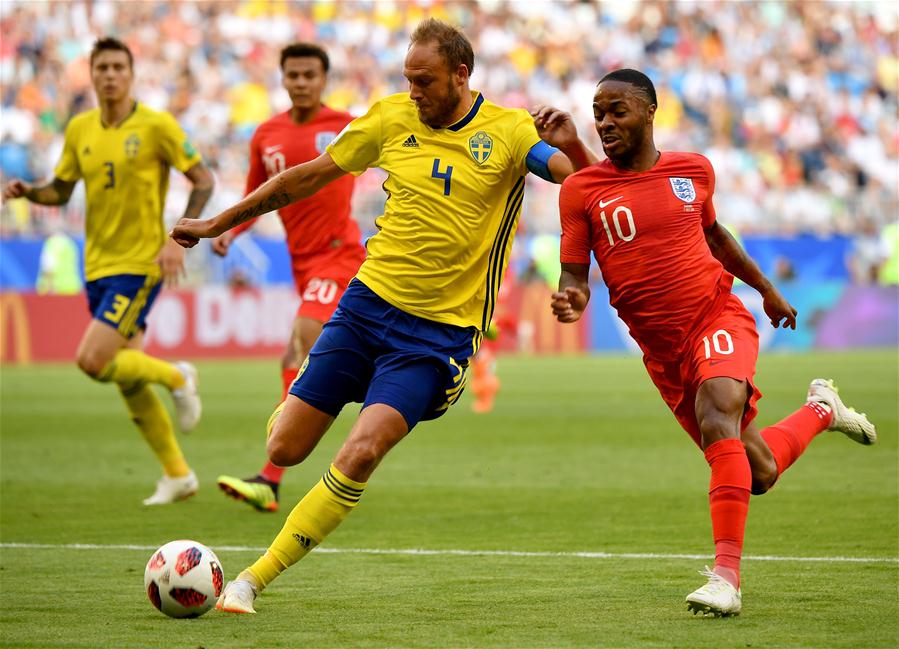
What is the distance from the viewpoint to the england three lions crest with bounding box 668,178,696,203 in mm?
6434

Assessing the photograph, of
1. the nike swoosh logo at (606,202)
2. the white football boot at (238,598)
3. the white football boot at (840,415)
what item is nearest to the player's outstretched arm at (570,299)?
the nike swoosh logo at (606,202)

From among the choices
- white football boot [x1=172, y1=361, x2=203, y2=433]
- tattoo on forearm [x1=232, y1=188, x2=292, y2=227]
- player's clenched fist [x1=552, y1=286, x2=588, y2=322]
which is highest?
tattoo on forearm [x1=232, y1=188, x2=292, y2=227]

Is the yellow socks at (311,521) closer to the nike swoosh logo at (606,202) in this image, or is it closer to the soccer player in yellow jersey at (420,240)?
the soccer player in yellow jersey at (420,240)

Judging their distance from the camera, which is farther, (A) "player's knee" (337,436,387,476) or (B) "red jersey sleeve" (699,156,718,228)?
(B) "red jersey sleeve" (699,156,718,228)

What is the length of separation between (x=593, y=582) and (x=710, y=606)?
1092mm

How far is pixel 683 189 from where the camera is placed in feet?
21.2

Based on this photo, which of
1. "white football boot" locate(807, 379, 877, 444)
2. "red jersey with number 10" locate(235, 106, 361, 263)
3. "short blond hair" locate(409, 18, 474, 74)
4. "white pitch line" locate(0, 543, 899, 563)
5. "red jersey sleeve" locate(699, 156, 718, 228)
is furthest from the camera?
"red jersey with number 10" locate(235, 106, 361, 263)

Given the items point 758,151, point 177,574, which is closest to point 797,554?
point 177,574

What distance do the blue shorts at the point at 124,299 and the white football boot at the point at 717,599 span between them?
17.6ft

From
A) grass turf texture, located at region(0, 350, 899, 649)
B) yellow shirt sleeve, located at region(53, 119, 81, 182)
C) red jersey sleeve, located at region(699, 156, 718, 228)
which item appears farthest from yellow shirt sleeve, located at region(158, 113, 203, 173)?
red jersey sleeve, located at region(699, 156, 718, 228)

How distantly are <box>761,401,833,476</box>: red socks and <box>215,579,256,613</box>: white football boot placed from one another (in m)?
2.53

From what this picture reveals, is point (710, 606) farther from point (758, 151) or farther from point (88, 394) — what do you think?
point (758, 151)

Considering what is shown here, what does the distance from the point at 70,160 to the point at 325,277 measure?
86.6 inches

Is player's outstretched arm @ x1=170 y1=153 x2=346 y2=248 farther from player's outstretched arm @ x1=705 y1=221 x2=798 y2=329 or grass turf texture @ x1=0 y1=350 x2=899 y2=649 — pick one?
player's outstretched arm @ x1=705 y1=221 x2=798 y2=329
